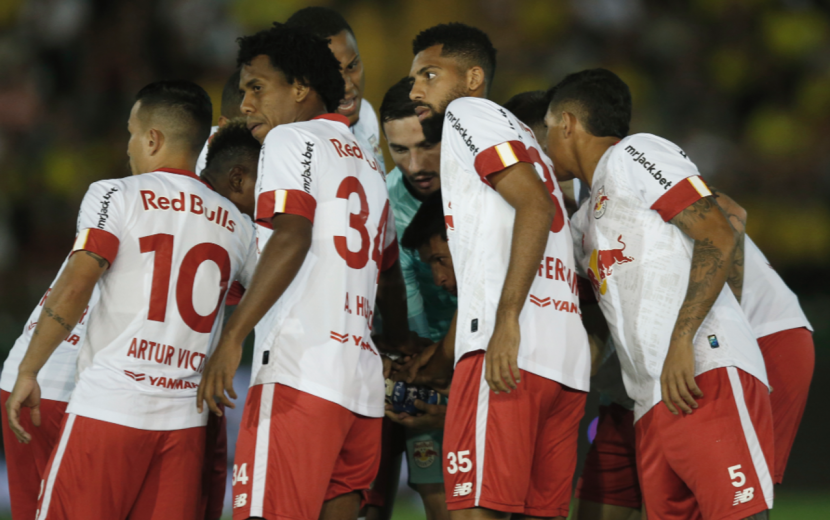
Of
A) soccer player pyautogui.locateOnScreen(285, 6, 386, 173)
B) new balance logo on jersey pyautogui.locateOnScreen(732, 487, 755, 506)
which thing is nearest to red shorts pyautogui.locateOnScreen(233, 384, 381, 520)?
new balance logo on jersey pyautogui.locateOnScreen(732, 487, 755, 506)

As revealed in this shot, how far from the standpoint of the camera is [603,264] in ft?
11.0

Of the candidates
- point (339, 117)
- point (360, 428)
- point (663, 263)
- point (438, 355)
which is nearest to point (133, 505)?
point (360, 428)

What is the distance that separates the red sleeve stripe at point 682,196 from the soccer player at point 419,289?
1458 mm

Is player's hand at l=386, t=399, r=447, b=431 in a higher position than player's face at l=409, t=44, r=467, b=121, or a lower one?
lower

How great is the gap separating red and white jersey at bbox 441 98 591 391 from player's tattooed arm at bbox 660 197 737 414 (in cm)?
32

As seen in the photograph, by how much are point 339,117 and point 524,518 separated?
178cm

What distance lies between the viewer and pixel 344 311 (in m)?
3.11

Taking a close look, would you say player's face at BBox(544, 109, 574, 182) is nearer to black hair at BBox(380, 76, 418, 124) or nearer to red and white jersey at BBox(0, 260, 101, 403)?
black hair at BBox(380, 76, 418, 124)

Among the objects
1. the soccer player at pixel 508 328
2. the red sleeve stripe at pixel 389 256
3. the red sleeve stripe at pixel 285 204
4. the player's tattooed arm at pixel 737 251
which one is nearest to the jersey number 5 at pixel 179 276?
the red sleeve stripe at pixel 285 204

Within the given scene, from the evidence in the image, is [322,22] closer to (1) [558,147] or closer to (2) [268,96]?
(2) [268,96]

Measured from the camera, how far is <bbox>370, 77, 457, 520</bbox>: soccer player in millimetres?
4344

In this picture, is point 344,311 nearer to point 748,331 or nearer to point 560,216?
point 560,216

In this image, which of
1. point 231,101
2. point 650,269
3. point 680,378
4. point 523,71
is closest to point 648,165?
point 650,269

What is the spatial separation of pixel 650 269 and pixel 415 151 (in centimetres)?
158
